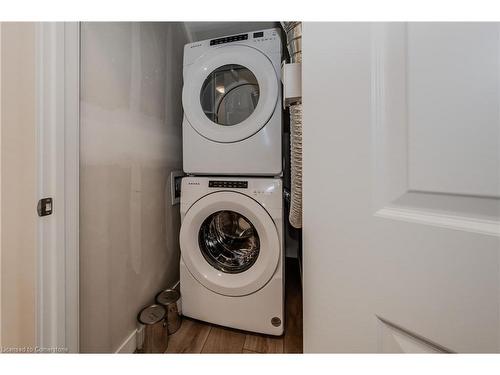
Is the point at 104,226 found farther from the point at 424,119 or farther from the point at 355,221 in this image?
the point at 424,119

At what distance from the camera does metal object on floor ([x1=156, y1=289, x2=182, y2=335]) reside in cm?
105

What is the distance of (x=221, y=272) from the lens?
1081 millimetres

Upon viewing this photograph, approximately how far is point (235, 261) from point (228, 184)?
475mm

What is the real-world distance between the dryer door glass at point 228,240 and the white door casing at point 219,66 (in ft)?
1.50

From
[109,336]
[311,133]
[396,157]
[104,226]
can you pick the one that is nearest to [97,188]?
[104,226]

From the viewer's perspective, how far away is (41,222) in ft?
1.91

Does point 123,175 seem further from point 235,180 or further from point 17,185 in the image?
point 235,180

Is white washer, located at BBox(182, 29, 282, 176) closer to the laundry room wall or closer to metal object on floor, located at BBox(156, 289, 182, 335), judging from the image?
the laundry room wall

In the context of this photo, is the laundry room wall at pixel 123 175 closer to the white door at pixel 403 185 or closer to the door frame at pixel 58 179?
the door frame at pixel 58 179

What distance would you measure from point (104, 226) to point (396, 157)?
965 mm

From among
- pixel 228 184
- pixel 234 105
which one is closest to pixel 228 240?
pixel 228 184

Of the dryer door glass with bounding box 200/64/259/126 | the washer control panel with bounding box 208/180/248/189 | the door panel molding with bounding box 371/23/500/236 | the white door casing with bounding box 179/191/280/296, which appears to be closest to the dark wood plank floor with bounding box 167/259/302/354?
the white door casing with bounding box 179/191/280/296

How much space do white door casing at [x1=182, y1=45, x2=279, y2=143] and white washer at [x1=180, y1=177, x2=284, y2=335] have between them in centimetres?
26

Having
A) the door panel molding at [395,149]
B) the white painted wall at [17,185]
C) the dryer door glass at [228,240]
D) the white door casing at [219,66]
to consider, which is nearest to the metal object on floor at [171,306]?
the dryer door glass at [228,240]
